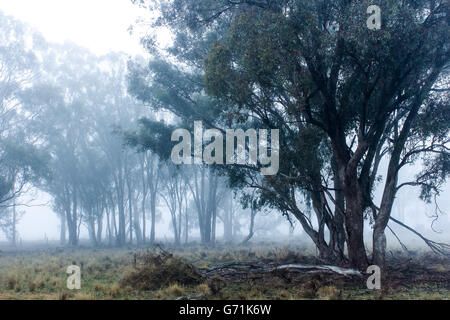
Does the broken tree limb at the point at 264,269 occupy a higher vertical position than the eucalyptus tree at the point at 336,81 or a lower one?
lower

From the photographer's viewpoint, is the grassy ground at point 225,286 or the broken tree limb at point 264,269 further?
the broken tree limb at point 264,269

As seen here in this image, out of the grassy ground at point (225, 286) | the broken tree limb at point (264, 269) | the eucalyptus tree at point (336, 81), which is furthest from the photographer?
the broken tree limb at point (264, 269)

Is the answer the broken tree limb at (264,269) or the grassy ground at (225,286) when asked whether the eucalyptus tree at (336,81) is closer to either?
the broken tree limb at (264,269)

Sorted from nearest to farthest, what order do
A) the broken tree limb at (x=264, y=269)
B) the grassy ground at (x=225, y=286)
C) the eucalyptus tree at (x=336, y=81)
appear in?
the grassy ground at (x=225, y=286) → the eucalyptus tree at (x=336, y=81) → the broken tree limb at (x=264, y=269)

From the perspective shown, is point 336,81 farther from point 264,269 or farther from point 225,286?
point 225,286

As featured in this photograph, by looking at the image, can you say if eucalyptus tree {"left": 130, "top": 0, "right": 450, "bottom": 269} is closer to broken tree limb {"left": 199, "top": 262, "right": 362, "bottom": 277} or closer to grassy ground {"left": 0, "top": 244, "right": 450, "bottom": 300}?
broken tree limb {"left": 199, "top": 262, "right": 362, "bottom": 277}

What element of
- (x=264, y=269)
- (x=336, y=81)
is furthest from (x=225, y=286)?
(x=336, y=81)

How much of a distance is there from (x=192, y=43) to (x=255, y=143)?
5.73 m

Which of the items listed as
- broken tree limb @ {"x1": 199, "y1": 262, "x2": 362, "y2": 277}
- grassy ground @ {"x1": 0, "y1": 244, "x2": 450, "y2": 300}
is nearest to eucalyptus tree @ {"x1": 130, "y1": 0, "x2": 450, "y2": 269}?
broken tree limb @ {"x1": 199, "y1": 262, "x2": 362, "y2": 277}

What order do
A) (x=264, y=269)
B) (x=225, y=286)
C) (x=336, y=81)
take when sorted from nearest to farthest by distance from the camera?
(x=225, y=286) → (x=264, y=269) → (x=336, y=81)

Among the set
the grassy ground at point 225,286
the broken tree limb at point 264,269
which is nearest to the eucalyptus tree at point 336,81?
the broken tree limb at point 264,269

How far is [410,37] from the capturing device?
12039 mm
